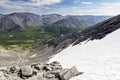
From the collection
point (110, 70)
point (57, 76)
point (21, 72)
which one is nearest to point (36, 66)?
point (21, 72)

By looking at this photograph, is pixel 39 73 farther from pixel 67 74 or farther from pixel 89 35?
pixel 89 35

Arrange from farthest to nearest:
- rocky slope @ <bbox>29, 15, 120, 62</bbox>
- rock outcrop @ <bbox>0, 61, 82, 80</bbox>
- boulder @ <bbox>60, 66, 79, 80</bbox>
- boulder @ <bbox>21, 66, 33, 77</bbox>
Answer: rocky slope @ <bbox>29, 15, 120, 62</bbox> → boulder @ <bbox>21, 66, 33, 77</bbox> → rock outcrop @ <bbox>0, 61, 82, 80</bbox> → boulder @ <bbox>60, 66, 79, 80</bbox>

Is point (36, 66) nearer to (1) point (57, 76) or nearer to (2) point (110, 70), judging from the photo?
(1) point (57, 76)

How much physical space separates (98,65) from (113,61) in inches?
79.8

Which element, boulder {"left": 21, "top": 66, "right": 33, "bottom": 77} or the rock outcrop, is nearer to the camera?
the rock outcrop

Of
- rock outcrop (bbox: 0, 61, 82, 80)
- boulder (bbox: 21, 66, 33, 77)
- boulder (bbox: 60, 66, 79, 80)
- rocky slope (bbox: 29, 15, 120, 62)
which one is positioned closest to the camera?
boulder (bbox: 60, 66, 79, 80)

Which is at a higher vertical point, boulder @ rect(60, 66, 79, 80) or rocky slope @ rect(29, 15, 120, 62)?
boulder @ rect(60, 66, 79, 80)

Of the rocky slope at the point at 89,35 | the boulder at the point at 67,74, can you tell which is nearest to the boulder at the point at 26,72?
the boulder at the point at 67,74

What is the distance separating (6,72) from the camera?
3164 cm

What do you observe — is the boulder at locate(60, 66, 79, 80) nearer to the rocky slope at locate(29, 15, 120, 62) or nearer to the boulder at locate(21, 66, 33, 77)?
the boulder at locate(21, 66, 33, 77)

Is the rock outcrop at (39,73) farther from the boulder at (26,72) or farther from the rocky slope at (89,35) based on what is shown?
the rocky slope at (89,35)

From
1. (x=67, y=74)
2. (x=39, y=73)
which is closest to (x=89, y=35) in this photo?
(x=39, y=73)

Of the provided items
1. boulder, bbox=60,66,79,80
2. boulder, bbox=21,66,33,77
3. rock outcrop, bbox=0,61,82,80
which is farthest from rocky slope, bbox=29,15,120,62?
boulder, bbox=21,66,33,77

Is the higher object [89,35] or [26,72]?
[26,72]
